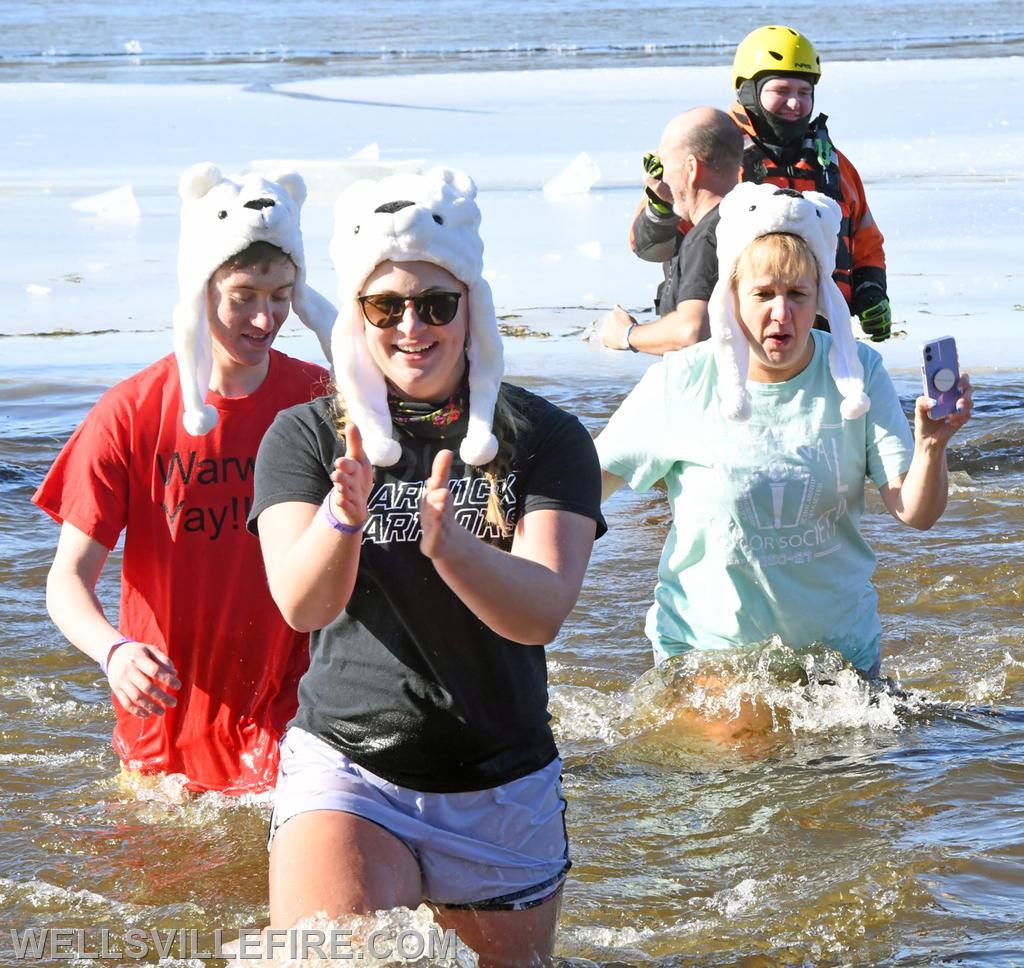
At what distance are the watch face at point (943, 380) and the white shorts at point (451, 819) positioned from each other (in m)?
1.61

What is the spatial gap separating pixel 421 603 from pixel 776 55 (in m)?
5.22

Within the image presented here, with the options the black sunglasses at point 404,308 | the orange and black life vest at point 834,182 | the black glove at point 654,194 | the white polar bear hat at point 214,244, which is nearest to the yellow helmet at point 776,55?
the orange and black life vest at point 834,182

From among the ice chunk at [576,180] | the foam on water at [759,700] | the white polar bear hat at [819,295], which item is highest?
the ice chunk at [576,180]

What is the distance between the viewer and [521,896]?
137 inches

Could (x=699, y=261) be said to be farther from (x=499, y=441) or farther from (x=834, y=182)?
(x=499, y=441)

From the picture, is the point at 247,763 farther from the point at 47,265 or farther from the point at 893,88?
the point at 893,88

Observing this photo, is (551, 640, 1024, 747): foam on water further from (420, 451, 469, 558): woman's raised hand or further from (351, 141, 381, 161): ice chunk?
(351, 141, 381, 161): ice chunk

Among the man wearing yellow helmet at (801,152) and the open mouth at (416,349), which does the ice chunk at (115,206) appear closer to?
the man wearing yellow helmet at (801,152)

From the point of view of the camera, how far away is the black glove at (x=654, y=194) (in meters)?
8.12

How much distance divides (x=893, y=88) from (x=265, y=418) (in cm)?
2182

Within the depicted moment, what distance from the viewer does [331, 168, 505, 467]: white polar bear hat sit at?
3.33m

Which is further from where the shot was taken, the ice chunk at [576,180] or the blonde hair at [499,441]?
the ice chunk at [576,180]

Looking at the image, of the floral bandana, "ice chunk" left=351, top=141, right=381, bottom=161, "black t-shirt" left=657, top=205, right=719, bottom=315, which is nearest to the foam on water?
the floral bandana

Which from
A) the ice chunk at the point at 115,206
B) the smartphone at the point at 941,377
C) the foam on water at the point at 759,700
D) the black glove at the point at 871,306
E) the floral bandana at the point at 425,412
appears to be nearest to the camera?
the floral bandana at the point at 425,412
